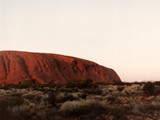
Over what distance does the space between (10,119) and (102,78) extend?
94.6 meters

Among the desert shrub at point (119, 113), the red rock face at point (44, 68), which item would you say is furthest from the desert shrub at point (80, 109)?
the red rock face at point (44, 68)

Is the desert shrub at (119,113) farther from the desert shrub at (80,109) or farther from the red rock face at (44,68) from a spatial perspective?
the red rock face at (44,68)

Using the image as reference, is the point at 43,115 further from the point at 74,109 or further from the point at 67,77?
the point at 67,77

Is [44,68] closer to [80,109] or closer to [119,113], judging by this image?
[80,109]

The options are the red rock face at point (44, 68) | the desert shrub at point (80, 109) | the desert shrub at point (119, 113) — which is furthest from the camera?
the red rock face at point (44, 68)

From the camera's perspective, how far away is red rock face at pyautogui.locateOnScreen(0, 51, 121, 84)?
8456 centimetres

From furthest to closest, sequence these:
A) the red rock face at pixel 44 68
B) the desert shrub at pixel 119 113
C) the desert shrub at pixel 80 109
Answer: the red rock face at pixel 44 68, the desert shrub at pixel 80 109, the desert shrub at pixel 119 113

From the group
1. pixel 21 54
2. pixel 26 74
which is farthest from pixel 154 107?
pixel 21 54

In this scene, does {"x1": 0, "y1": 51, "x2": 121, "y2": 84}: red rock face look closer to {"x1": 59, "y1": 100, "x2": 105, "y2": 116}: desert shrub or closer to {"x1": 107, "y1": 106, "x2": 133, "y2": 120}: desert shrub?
{"x1": 59, "y1": 100, "x2": 105, "y2": 116}: desert shrub

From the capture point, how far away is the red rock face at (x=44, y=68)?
8456 cm

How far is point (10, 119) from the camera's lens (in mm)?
10852

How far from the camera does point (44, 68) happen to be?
300 ft

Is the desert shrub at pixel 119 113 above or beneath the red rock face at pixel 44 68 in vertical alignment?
above

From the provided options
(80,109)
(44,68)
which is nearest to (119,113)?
(80,109)
